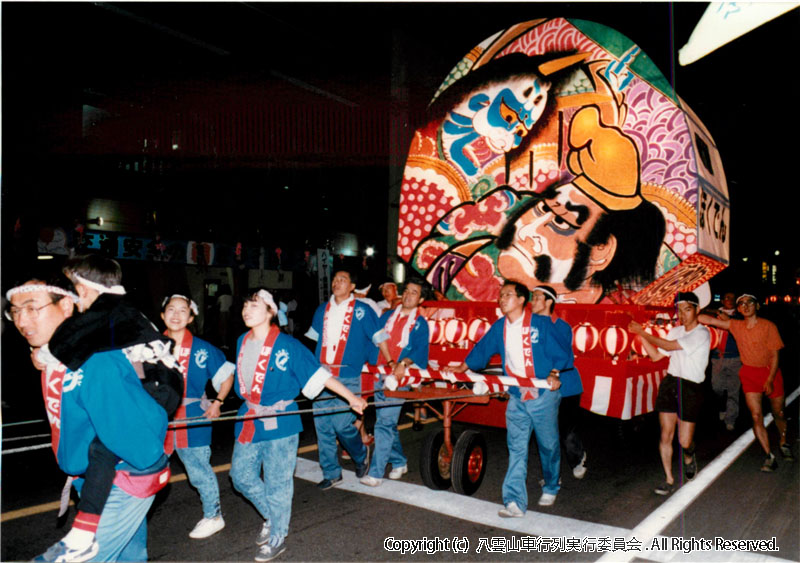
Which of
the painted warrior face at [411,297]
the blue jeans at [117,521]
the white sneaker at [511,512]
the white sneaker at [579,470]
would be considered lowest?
the white sneaker at [579,470]

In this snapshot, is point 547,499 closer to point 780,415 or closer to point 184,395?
point 184,395

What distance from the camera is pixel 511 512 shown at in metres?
4.44

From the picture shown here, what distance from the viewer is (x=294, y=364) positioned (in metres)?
3.80

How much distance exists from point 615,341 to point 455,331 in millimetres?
1865

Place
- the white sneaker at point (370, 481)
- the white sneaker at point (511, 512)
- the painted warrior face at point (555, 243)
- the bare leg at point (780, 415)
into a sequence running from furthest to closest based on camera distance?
1. the painted warrior face at point (555, 243)
2. the bare leg at point (780, 415)
3. the white sneaker at point (370, 481)
4. the white sneaker at point (511, 512)

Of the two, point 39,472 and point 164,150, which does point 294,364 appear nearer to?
point 39,472

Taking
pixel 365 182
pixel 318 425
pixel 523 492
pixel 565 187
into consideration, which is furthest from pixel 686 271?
pixel 365 182

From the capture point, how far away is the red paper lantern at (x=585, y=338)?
241 inches

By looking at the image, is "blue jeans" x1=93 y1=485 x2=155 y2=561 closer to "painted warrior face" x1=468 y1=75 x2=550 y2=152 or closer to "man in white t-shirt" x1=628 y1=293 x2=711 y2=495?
"man in white t-shirt" x1=628 y1=293 x2=711 y2=495

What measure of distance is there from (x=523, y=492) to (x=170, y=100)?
51.4 feet

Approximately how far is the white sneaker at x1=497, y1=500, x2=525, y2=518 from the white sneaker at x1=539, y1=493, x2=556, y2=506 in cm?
39

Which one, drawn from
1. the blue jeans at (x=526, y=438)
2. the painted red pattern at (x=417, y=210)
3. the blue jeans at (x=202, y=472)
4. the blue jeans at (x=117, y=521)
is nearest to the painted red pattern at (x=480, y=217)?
the painted red pattern at (x=417, y=210)

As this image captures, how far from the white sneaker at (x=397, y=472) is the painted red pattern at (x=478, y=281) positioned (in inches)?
107

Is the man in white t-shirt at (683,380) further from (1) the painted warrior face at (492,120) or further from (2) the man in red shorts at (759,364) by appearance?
(1) the painted warrior face at (492,120)
